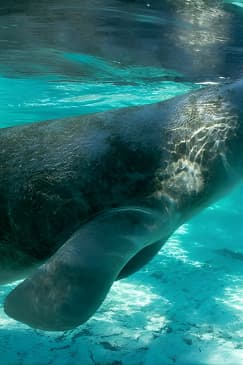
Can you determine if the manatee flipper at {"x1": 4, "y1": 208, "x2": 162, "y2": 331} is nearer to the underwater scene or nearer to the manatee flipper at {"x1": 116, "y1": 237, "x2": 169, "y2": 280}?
the underwater scene

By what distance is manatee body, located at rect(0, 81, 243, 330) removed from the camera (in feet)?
11.3

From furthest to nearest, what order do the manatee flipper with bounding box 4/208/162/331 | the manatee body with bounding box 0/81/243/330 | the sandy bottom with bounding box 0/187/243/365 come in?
1. the sandy bottom with bounding box 0/187/243/365
2. the manatee body with bounding box 0/81/243/330
3. the manatee flipper with bounding box 4/208/162/331

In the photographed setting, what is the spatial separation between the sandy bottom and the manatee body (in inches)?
43.8

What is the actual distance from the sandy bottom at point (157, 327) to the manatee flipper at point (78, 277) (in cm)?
170

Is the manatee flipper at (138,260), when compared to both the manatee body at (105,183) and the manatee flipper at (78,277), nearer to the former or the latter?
the manatee body at (105,183)

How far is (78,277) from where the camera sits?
319cm

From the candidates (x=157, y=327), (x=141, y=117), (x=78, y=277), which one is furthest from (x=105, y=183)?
(x=157, y=327)

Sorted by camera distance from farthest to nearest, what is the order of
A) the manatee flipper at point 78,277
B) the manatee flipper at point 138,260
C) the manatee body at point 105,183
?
the manatee flipper at point 138,260, the manatee body at point 105,183, the manatee flipper at point 78,277

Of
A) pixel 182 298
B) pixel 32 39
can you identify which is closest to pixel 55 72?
pixel 32 39

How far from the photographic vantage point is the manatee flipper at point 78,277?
10.2ft

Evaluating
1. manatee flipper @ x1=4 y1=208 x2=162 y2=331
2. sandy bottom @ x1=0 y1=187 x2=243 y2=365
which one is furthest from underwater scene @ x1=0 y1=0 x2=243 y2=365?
manatee flipper @ x1=4 y1=208 x2=162 y2=331

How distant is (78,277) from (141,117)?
2.10 m

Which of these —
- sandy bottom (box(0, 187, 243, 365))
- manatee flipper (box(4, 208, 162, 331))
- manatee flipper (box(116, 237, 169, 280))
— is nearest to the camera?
manatee flipper (box(4, 208, 162, 331))

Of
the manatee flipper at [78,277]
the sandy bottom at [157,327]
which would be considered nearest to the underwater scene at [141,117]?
the sandy bottom at [157,327]
